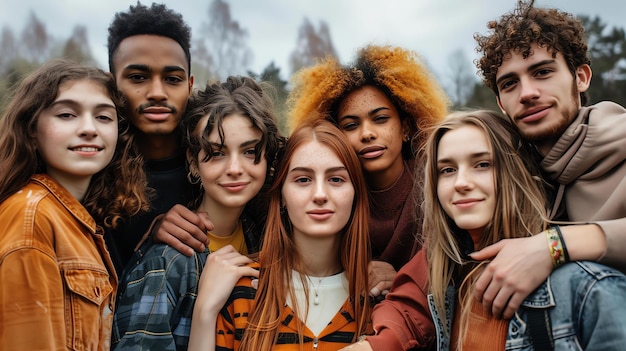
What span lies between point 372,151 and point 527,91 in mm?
1228

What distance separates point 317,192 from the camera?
3.20 metres

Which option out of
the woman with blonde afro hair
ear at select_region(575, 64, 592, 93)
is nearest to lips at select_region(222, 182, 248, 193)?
the woman with blonde afro hair

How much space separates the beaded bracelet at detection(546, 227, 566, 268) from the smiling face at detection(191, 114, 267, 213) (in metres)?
1.69

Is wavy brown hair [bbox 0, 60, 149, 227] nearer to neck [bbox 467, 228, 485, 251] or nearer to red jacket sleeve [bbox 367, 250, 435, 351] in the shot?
red jacket sleeve [bbox 367, 250, 435, 351]

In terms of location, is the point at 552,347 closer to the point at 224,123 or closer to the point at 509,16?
the point at 509,16

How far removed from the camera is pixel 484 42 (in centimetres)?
336

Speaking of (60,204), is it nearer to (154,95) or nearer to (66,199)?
(66,199)

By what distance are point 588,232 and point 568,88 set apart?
911 millimetres

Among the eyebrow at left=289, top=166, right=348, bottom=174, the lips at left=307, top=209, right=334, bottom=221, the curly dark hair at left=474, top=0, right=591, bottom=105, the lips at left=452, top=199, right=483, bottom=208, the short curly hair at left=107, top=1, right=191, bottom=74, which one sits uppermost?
the short curly hair at left=107, top=1, right=191, bottom=74

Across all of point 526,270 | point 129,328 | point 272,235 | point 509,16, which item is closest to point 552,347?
point 526,270

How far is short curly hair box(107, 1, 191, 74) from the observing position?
13.1ft

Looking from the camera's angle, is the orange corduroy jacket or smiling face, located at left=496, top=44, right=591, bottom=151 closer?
the orange corduroy jacket

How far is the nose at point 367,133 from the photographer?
3.93 meters

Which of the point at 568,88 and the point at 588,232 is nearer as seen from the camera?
the point at 588,232
